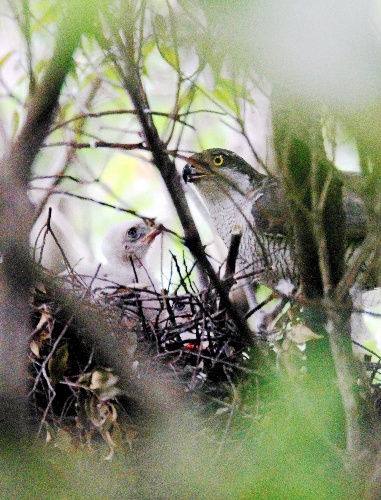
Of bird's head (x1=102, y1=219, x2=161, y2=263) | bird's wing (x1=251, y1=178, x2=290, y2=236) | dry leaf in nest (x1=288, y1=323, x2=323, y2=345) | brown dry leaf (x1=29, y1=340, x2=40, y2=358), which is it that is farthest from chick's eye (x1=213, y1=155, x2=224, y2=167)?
brown dry leaf (x1=29, y1=340, x2=40, y2=358)

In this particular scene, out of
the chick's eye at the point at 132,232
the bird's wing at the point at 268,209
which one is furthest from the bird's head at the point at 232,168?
the chick's eye at the point at 132,232

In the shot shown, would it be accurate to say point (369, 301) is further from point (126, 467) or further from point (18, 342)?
point (18, 342)

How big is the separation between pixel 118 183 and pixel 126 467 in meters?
5.76

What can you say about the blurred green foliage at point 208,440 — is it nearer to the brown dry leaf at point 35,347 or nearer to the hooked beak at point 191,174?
the brown dry leaf at point 35,347

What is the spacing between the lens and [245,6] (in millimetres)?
1738

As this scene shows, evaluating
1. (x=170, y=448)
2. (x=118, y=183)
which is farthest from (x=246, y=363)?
(x=118, y=183)

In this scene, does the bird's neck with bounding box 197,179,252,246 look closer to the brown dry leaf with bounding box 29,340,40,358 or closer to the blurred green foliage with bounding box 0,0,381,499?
the blurred green foliage with bounding box 0,0,381,499

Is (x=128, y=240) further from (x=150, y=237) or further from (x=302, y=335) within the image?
(x=302, y=335)

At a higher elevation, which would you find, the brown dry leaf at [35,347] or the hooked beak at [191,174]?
the hooked beak at [191,174]

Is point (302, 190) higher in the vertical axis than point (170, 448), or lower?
higher

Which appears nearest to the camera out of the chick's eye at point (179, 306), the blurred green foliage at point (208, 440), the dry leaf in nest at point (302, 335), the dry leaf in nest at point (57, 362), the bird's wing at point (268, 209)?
the blurred green foliage at point (208, 440)

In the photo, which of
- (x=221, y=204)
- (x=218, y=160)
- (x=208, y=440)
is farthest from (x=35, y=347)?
(x=218, y=160)

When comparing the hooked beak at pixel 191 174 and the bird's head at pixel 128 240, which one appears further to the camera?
the bird's head at pixel 128 240

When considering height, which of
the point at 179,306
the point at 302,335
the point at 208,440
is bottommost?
the point at 208,440
